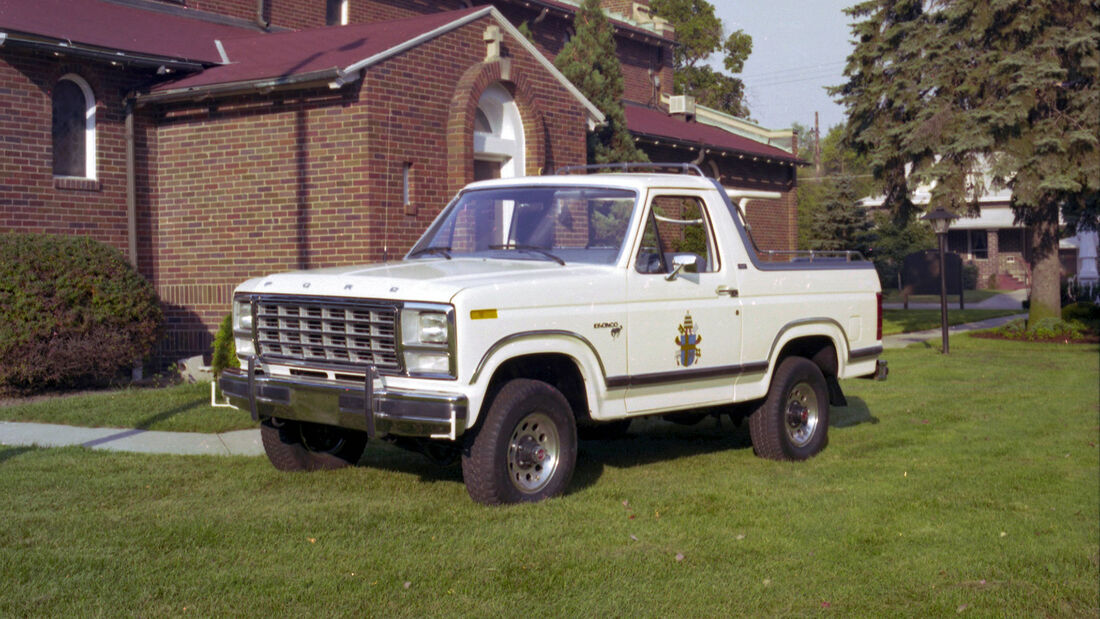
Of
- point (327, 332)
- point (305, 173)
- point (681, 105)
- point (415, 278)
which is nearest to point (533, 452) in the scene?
point (415, 278)

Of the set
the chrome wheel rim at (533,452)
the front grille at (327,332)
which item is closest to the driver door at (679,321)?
the chrome wheel rim at (533,452)

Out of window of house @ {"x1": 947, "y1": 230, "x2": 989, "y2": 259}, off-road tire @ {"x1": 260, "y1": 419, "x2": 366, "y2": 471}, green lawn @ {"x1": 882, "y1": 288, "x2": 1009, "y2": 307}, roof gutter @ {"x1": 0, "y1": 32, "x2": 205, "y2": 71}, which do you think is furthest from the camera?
window of house @ {"x1": 947, "y1": 230, "x2": 989, "y2": 259}

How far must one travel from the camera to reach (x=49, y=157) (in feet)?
49.3

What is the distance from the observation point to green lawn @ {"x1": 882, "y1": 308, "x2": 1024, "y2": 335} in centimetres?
2783

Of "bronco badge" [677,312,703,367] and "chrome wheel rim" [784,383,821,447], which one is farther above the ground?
"bronco badge" [677,312,703,367]

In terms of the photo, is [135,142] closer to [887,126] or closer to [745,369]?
[745,369]

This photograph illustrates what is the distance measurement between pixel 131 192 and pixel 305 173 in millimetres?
2607

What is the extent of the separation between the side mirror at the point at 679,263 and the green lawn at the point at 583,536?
1.43 metres

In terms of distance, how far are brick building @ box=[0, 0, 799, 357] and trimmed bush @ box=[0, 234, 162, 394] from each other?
169 centimetres

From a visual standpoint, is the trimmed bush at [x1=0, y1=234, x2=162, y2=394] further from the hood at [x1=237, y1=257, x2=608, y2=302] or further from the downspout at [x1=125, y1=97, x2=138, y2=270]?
the hood at [x1=237, y1=257, x2=608, y2=302]

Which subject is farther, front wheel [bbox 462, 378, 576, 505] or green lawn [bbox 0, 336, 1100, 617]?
front wheel [bbox 462, 378, 576, 505]

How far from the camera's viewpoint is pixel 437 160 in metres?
15.6

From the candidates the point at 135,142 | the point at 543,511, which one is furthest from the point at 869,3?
the point at 543,511

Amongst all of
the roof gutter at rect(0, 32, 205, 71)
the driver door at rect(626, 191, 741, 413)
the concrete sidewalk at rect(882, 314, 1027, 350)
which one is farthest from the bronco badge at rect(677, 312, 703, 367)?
the concrete sidewalk at rect(882, 314, 1027, 350)
